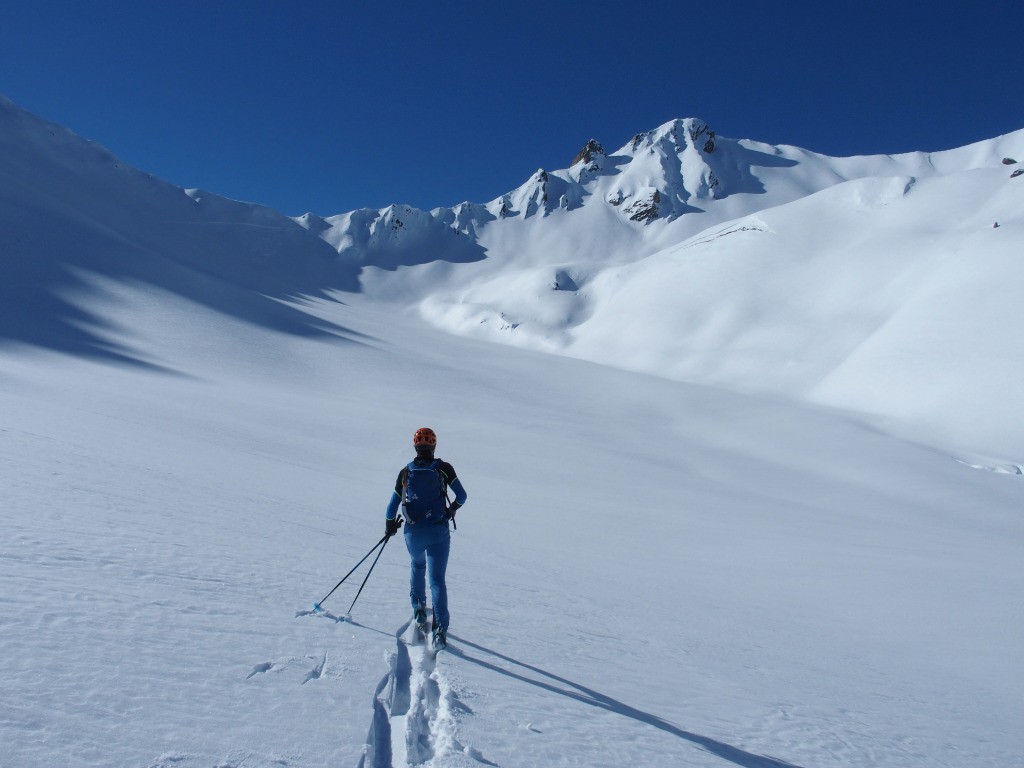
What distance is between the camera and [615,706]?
4.70 m

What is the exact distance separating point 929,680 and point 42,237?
59.1m

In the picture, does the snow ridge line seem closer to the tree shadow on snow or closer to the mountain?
the tree shadow on snow

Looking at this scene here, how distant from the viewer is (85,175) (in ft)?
344

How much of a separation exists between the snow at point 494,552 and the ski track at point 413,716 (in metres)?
0.02

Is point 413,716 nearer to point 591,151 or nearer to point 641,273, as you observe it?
point 641,273

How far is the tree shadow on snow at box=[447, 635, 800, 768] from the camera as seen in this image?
167 inches

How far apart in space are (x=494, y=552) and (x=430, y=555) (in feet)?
12.6

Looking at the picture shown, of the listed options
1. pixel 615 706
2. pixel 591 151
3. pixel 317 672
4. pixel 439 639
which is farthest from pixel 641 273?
pixel 591 151

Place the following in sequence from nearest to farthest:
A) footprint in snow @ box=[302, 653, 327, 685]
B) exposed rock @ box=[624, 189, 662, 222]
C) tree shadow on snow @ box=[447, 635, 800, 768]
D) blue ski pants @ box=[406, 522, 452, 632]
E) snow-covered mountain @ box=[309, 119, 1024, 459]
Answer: footprint in snow @ box=[302, 653, 327, 685] → tree shadow on snow @ box=[447, 635, 800, 768] → blue ski pants @ box=[406, 522, 452, 632] → snow-covered mountain @ box=[309, 119, 1024, 459] → exposed rock @ box=[624, 189, 662, 222]

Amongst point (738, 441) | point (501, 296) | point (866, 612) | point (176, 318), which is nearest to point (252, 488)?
point (866, 612)

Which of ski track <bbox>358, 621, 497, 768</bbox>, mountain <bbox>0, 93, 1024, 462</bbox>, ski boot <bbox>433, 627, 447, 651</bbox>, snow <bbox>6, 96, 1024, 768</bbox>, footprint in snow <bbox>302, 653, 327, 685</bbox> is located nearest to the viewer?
ski track <bbox>358, 621, 497, 768</bbox>

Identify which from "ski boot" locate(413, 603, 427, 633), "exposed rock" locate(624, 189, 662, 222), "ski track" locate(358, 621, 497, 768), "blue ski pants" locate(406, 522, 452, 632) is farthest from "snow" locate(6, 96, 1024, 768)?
"exposed rock" locate(624, 189, 662, 222)

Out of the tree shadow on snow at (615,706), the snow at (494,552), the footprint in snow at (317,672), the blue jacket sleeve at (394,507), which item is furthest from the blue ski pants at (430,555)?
the footprint in snow at (317,672)

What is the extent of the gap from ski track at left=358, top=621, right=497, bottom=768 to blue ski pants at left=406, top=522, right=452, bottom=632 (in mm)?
501
